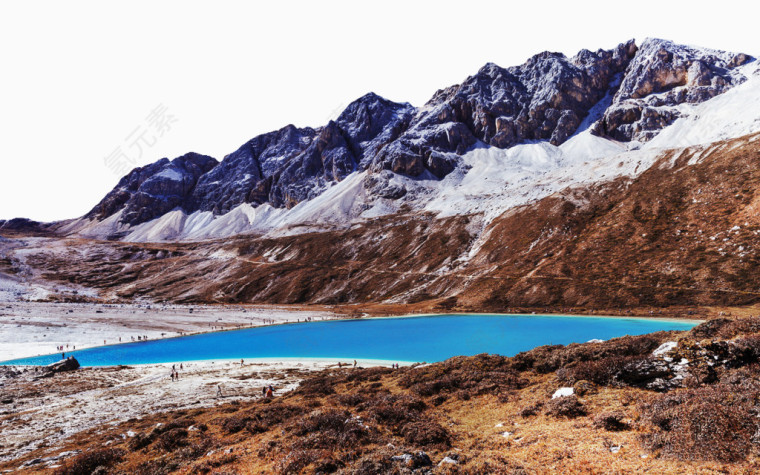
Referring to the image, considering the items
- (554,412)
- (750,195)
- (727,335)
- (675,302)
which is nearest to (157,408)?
(554,412)

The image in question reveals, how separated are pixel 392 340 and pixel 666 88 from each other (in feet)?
724

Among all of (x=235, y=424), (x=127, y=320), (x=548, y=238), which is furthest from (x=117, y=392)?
(x=548, y=238)

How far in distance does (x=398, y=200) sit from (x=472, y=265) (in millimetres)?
87322

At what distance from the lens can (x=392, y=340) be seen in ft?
208

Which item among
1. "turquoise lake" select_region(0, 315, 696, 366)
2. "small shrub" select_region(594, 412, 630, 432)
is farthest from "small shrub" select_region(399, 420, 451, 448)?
"turquoise lake" select_region(0, 315, 696, 366)

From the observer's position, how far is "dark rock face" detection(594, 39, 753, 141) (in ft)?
561

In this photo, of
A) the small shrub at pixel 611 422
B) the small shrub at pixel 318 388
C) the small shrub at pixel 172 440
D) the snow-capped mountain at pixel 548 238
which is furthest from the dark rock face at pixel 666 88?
the small shrub at pixel 172 440

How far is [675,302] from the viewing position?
65750 mm

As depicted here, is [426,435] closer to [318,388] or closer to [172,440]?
[172,440]

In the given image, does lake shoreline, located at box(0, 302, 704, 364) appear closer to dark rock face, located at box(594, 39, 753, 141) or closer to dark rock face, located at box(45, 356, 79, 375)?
dark rock face, located at box(45, 356, 79, 375)

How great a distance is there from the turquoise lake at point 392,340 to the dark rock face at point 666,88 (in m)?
152

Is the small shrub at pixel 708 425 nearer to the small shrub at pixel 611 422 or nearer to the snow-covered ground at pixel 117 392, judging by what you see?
the small shrub at pixel 611 422

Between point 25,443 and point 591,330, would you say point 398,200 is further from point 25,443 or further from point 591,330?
point 25,443

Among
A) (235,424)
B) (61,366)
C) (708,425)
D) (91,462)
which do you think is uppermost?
(708,425)
